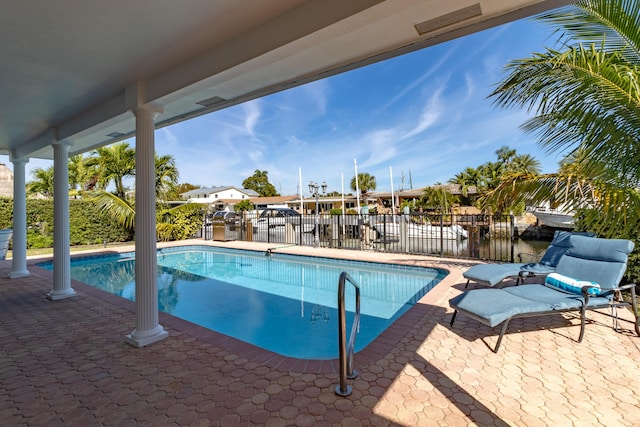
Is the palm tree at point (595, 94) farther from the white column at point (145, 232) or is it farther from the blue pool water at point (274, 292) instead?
the white column at point (145, 232)

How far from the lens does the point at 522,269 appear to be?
15.7 feet

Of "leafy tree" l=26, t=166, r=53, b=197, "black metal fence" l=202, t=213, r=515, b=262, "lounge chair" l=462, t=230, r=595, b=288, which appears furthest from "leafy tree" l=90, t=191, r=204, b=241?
"lounge chair" l=462, t=230, r=595, b=288

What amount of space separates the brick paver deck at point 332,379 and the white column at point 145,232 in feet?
0.89

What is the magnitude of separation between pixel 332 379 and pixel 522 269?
3.81 meters

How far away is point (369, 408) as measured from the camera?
228 centimetres

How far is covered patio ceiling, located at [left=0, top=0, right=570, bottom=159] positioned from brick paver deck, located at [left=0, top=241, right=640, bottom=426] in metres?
2.82

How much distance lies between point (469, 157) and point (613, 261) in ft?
94.5

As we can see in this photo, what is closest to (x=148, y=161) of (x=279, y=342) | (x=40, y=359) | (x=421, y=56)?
(x=40, y=359)

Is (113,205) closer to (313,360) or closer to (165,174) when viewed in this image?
(165,174)

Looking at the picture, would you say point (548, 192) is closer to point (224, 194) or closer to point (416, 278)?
point (416, 278)

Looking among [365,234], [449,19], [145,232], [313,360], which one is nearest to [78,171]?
[365,234]

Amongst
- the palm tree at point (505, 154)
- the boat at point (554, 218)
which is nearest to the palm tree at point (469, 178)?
the palm tree at point (505, 154)

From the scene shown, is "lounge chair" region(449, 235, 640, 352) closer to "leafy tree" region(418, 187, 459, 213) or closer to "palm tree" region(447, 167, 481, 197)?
"leafy tree" region(418, 187, 459, 213)

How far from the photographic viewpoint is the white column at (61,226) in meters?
5.27
